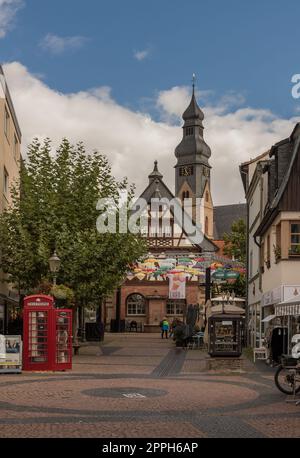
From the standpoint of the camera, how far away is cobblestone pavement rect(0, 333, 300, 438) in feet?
36.9

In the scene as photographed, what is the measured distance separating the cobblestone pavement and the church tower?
9741 cm

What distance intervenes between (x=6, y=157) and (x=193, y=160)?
278 ft

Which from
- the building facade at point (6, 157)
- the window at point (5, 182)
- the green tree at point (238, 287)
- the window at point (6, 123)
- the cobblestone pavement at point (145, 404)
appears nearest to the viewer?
the cobblestone pavement at point (145, 404)

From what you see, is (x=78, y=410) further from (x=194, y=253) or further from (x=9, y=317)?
(x=194, y=253)

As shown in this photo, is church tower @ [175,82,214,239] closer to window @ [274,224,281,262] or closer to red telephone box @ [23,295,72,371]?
window @ [274,224,281,262]

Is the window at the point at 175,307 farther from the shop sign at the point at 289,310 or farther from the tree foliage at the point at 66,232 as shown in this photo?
the shop sign at the point at 289,310

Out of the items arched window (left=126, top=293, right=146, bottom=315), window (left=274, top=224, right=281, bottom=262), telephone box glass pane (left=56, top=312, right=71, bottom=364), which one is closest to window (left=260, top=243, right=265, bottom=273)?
window (left=274, top=224, right=281, bottom=262)

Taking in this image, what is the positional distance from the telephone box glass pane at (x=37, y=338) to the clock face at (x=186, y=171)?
329 feet

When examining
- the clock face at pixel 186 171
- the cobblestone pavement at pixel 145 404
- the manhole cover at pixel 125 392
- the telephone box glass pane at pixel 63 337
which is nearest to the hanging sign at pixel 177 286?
the cobblestone pavement at pixel 145 404

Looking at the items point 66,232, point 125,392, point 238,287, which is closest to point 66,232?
point 66,232

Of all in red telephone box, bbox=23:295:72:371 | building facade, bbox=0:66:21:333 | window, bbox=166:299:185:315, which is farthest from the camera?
window, bbox=166:299:185:315

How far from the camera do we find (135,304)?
74.2 metres

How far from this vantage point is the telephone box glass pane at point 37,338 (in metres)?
22.4

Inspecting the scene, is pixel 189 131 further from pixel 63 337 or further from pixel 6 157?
pixel 63 337
